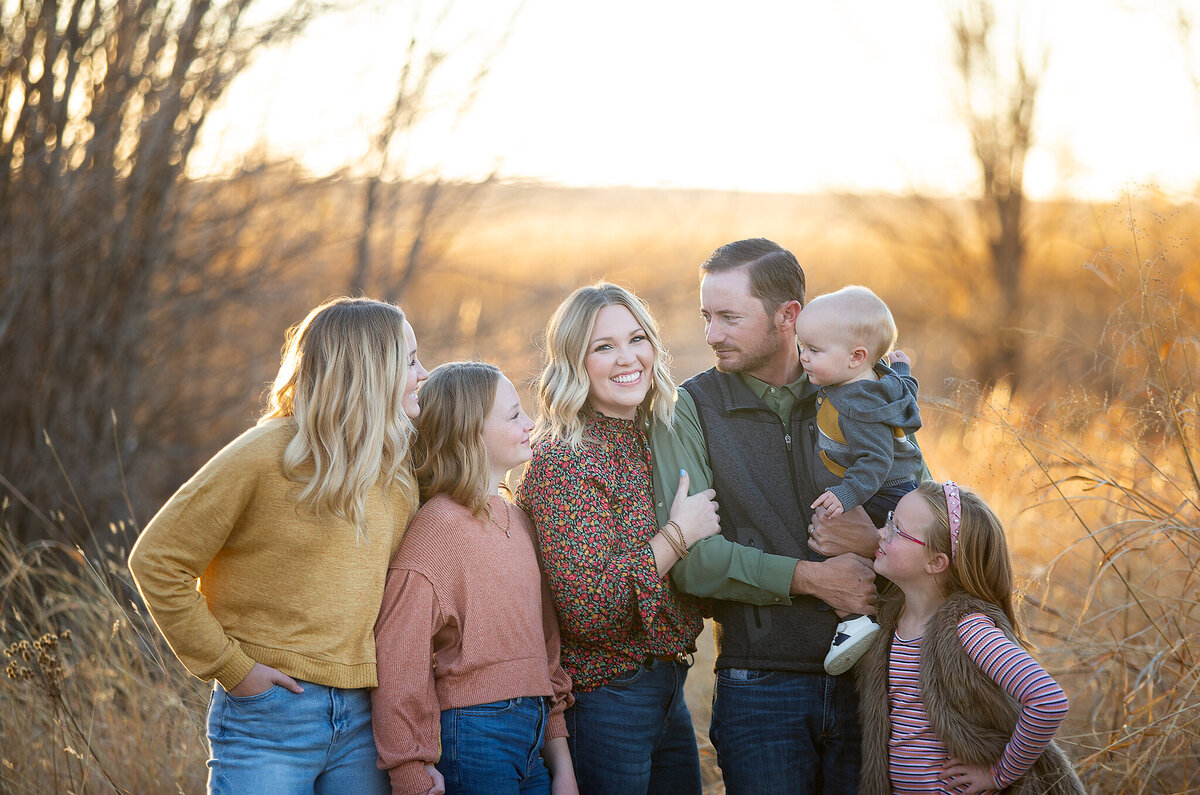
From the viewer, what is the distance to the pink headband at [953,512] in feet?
8.82

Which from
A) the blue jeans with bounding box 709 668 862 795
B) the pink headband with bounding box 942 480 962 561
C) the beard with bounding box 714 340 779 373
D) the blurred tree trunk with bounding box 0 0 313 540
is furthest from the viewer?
the blurred tree trunk with bounding box 0 0 313 540

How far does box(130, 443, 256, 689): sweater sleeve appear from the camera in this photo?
7.75 ft

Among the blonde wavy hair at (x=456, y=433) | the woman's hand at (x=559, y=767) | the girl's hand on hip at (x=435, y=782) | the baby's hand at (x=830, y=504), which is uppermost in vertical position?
the blonde wavy hair at (x=456, y=433)

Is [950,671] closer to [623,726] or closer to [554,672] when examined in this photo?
[623,726]

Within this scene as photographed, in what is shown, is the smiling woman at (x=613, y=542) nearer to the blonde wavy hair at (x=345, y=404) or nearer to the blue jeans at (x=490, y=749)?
the blue jeans at (x=490, y=749)

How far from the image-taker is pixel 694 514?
2.81m

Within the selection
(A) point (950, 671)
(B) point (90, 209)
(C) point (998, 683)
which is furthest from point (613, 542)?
(B) point (90, 209)

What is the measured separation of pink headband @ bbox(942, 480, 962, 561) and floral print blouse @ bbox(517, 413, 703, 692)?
29.8 inches

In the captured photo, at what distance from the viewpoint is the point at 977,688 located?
8.40 feet

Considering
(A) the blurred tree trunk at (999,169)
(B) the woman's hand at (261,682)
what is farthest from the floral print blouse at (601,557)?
(A) the blurred tree trunk at (999,169)

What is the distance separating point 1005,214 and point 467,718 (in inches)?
395

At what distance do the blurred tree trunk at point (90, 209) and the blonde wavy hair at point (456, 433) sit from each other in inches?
109

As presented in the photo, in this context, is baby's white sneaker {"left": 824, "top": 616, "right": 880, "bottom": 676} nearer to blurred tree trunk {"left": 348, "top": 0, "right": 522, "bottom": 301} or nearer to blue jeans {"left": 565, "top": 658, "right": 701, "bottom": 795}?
blue jeans {"left": 565, "top": 658, "right": 701, "bottom": 795}

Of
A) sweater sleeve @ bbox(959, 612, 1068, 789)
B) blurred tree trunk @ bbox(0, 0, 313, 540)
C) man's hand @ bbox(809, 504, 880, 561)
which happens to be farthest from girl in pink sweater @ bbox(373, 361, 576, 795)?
blurred tree trunk @ bbox(0, 0, 313, 540)
